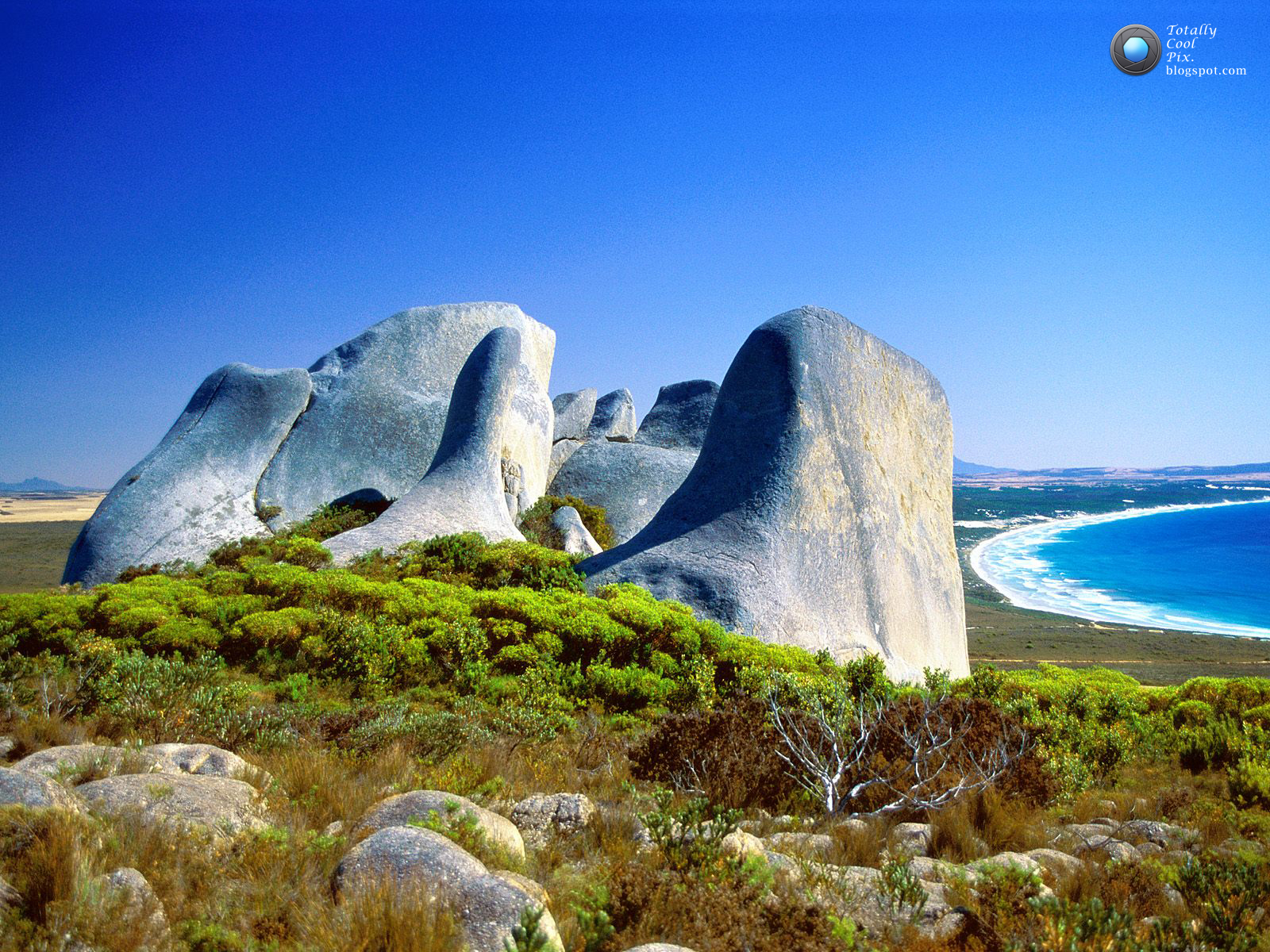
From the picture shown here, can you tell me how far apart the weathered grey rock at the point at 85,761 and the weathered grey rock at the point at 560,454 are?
18305 millimetres

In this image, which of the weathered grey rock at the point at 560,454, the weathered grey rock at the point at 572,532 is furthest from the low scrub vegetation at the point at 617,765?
the weathered grey rock at the point at 560,454

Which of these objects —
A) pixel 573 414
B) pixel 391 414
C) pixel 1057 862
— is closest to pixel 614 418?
pixel 573 414

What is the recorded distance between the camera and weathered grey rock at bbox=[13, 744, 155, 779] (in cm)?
400

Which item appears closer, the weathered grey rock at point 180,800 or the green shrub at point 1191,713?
the weathered grey rock at point 180,800

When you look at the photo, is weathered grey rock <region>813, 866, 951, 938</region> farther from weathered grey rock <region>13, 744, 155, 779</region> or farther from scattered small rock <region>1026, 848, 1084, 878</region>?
weathered grey rock <region>13, 744, 155, 779</region>

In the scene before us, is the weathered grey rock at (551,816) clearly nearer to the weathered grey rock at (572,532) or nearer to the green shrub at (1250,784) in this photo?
the green shrub at (1250,784)

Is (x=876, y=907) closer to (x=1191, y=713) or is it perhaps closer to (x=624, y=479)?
(x=1191, y=713)

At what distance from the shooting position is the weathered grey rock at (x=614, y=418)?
27.7 metres

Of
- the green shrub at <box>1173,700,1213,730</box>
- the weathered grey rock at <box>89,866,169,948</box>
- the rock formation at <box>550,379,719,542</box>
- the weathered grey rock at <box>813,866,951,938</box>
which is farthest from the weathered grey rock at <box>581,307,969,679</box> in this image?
the rock formation at <box>550,379,719,542</box>

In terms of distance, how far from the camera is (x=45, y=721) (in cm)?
507

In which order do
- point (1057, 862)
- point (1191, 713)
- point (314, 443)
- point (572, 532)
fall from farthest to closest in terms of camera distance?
point (314, 443), point (572, 532), point (1191, 713), point (1057, 862)

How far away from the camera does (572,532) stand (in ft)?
57.2

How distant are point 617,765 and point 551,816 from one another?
4.11ft

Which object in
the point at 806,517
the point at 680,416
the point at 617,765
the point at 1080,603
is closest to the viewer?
the point at 617,765
